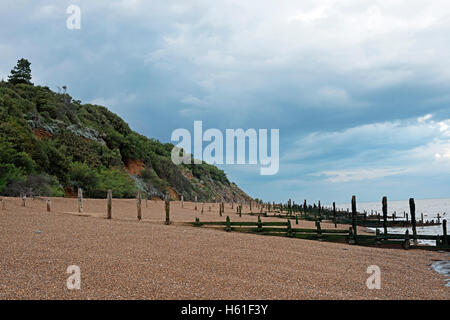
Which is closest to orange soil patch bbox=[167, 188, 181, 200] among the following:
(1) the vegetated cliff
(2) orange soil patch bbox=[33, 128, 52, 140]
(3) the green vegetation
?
(1) the vegetated cliff

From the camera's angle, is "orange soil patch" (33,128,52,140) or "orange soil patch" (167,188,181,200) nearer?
"orange soil patch" (33,128,52,140)

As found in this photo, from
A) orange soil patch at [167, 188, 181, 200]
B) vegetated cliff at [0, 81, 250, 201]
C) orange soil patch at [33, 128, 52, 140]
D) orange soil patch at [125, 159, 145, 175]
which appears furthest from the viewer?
orange soil patch at [167, 188, 181, 200]

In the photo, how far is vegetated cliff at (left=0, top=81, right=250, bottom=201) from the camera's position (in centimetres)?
2855

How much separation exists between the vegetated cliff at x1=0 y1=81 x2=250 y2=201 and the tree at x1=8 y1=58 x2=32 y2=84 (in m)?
7.14

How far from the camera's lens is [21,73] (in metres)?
59.6

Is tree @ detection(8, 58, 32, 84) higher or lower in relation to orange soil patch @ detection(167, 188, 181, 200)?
higher

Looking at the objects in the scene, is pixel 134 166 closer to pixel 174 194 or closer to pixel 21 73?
pixel 174 194

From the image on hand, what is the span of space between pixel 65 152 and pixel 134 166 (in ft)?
49.7

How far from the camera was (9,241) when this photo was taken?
11141 mm

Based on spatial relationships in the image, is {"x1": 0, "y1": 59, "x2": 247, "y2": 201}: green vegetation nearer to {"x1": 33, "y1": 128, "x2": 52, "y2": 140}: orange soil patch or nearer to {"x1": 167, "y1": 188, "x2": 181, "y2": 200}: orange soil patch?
{"x1": 33, "y1": 128, "x2": 52, "y2": 140}: orange soil patch
